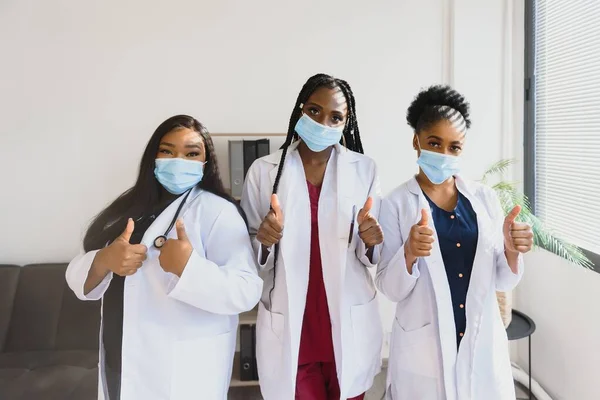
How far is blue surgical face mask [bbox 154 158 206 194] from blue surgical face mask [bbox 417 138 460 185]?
0.73m

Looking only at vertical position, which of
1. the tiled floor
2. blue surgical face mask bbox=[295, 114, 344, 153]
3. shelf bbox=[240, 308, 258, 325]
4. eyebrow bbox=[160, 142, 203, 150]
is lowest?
the tiled floor

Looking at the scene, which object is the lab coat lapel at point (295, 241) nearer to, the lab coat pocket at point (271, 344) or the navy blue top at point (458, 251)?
the lab coat pocket at point (271, 344)

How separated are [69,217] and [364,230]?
208cm

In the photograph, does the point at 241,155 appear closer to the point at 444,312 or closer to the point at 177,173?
the point at 177,173

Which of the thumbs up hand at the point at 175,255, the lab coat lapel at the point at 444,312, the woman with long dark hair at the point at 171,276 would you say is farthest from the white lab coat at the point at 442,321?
the thumbs up hand at the point at 175,255

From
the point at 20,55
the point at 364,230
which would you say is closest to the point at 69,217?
the point at 20,55

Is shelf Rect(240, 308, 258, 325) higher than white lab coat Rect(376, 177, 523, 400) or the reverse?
the reverse

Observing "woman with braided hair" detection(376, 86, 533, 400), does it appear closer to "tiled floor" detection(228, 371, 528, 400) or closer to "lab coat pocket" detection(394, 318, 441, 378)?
"lab coat pocket" detection(394, 318, 441, 378)

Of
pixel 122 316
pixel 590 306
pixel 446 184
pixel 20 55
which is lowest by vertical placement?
pixel 590 306

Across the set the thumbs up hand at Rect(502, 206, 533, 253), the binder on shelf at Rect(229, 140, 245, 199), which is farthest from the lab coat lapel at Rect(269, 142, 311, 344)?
the binder on shelf at Rect(229, 140, 245, 199)

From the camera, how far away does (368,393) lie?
2.43 meters

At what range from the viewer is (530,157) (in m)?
2.53

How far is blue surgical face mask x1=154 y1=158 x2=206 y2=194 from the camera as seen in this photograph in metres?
1.24

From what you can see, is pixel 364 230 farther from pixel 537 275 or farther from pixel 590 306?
pixel 537 275
